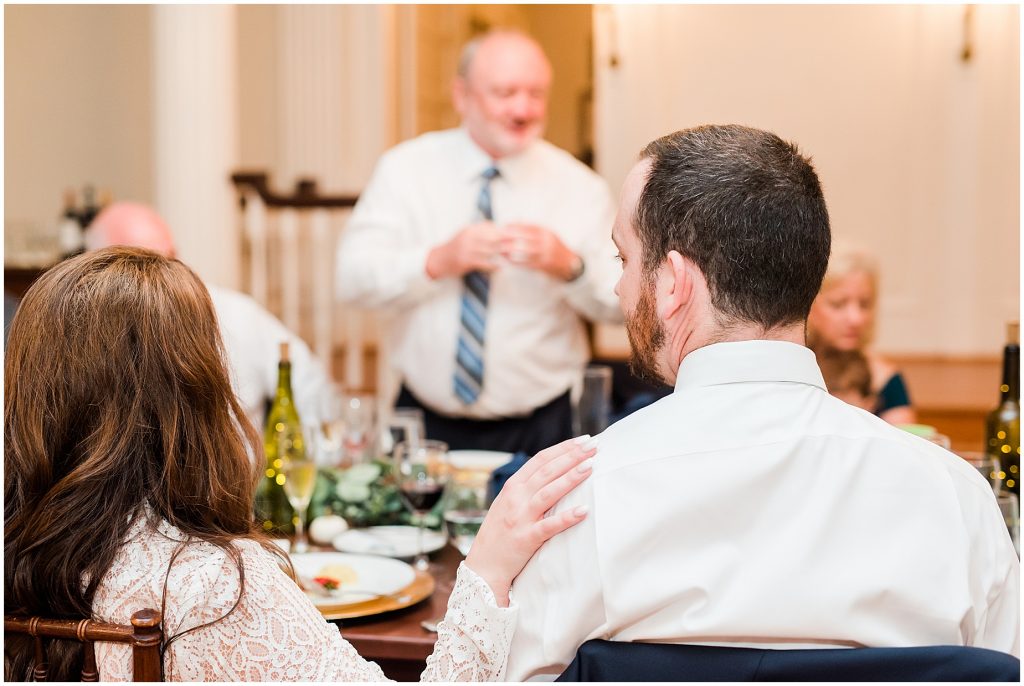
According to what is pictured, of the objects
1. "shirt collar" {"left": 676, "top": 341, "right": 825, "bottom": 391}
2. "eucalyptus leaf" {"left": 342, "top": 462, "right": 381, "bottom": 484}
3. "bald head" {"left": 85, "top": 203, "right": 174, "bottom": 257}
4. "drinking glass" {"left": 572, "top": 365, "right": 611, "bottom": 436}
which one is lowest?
"eucalyptus leaf" {"left": 342, "top": 462, "right": 381, "bottom": 484}

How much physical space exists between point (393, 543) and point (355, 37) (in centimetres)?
455

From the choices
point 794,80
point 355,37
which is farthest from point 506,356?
point 355,37

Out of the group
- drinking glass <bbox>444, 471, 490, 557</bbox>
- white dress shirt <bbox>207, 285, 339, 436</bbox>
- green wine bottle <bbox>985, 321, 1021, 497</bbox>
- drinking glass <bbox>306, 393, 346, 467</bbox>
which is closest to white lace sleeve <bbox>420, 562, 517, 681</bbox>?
drinking glass <bbox>444, 471, 490, 557</bbox>

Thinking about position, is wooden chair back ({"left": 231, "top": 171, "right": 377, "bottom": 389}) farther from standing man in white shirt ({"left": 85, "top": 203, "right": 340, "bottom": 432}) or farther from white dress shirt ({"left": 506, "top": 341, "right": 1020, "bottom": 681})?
white dress shirt ({"left": 506, "top": 341, "right": 1020, "bottom": 681})

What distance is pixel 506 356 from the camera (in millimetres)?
3055

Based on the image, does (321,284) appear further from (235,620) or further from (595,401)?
(235,620)

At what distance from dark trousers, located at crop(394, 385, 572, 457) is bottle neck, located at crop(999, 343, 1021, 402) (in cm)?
131

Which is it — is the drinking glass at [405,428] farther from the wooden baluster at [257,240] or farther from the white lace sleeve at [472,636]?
the wooden baluster at [257,240]

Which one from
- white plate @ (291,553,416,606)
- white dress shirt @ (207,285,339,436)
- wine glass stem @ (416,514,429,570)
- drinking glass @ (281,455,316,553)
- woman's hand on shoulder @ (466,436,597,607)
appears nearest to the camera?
woman's hand on shoulder @ (466,436,597,607)

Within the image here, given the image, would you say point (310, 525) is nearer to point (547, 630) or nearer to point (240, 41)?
point (547, 630)

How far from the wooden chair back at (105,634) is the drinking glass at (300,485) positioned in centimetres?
73

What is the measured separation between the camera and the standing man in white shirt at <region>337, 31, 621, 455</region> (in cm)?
298

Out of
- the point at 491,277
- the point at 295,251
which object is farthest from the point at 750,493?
the point at 295,251

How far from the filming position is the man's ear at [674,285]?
110 centimetres
